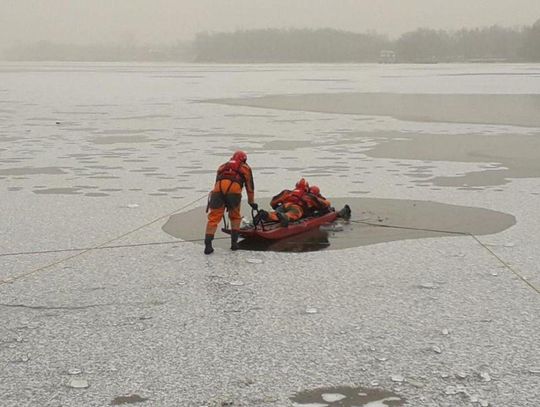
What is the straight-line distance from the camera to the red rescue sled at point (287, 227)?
25.7 feet

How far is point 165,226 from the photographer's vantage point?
8.58m

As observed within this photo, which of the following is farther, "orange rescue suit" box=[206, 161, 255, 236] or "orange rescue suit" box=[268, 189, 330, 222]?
"orange rescue suit" box=[268, 189, 330, 222]

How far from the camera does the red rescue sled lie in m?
7.85

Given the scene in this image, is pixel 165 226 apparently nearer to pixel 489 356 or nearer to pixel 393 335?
pixel 393 335

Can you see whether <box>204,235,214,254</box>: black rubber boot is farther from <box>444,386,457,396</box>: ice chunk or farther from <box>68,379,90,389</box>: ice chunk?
<box>444,386,457,396</box>: ice chunk

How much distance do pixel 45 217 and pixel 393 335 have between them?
545 cm

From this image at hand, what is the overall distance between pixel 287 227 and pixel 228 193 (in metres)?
0.91

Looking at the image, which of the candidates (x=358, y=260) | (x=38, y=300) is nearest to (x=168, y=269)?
(x=38, y=300)

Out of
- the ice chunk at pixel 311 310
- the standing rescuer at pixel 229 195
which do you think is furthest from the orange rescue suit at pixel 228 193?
the ice chunk at pixel 311 310

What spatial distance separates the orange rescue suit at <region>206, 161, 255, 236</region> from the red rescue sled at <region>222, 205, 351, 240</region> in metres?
0.21

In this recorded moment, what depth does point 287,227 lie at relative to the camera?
805cm

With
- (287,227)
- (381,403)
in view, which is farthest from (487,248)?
(381,403)

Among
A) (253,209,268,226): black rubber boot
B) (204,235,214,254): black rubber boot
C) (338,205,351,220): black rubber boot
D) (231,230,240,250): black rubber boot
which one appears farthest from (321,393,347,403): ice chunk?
(338,205,351,220): black rubber boot

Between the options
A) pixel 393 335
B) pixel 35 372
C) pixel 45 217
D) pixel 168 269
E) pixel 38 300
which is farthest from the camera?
pixel 45 217
